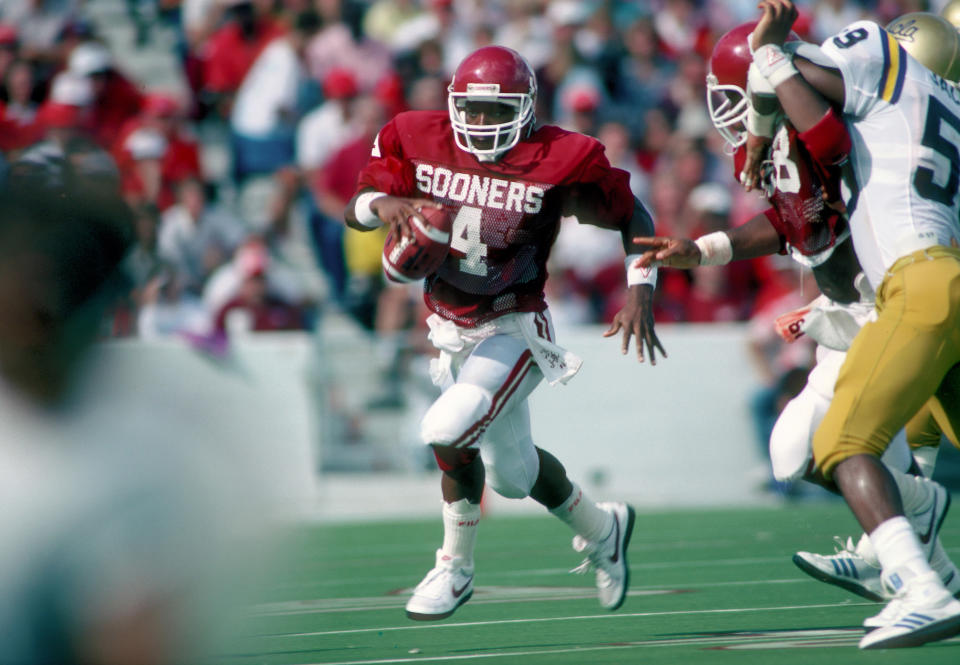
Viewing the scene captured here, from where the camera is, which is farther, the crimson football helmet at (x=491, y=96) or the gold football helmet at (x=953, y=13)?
the gold football helmet at (x=953, y=13)

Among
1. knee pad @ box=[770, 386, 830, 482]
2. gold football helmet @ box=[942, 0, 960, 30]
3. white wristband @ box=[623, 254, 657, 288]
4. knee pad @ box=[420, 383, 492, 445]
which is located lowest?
knee pad @ box=[420, 383, 492, 445]

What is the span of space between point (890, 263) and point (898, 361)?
37cm

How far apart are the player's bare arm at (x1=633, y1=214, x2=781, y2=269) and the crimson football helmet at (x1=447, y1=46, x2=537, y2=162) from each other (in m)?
0.70

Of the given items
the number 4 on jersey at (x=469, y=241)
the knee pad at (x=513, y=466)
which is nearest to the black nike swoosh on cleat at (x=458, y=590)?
the knee pad at (x=513, y=466)

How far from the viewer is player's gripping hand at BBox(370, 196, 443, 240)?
4.71 meters

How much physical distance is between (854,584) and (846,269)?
1.14m

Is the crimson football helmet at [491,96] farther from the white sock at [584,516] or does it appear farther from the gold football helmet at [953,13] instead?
the gold football helmet at [953,13]

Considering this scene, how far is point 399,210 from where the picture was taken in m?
4.78

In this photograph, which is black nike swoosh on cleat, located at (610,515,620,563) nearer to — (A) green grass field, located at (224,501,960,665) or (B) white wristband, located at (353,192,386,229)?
(A) green grass field, located at (224,501,960,665)

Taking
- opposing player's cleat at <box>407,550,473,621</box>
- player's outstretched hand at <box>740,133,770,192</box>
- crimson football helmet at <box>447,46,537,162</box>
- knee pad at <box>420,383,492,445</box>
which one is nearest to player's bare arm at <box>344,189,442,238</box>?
crimson football helmet at <box>447,46,537,162</box>

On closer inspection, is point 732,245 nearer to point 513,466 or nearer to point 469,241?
point 469,241

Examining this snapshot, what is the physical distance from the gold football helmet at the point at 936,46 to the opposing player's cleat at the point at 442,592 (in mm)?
2421

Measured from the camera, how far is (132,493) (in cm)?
198

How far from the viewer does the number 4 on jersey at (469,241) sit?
5027 millimetres
